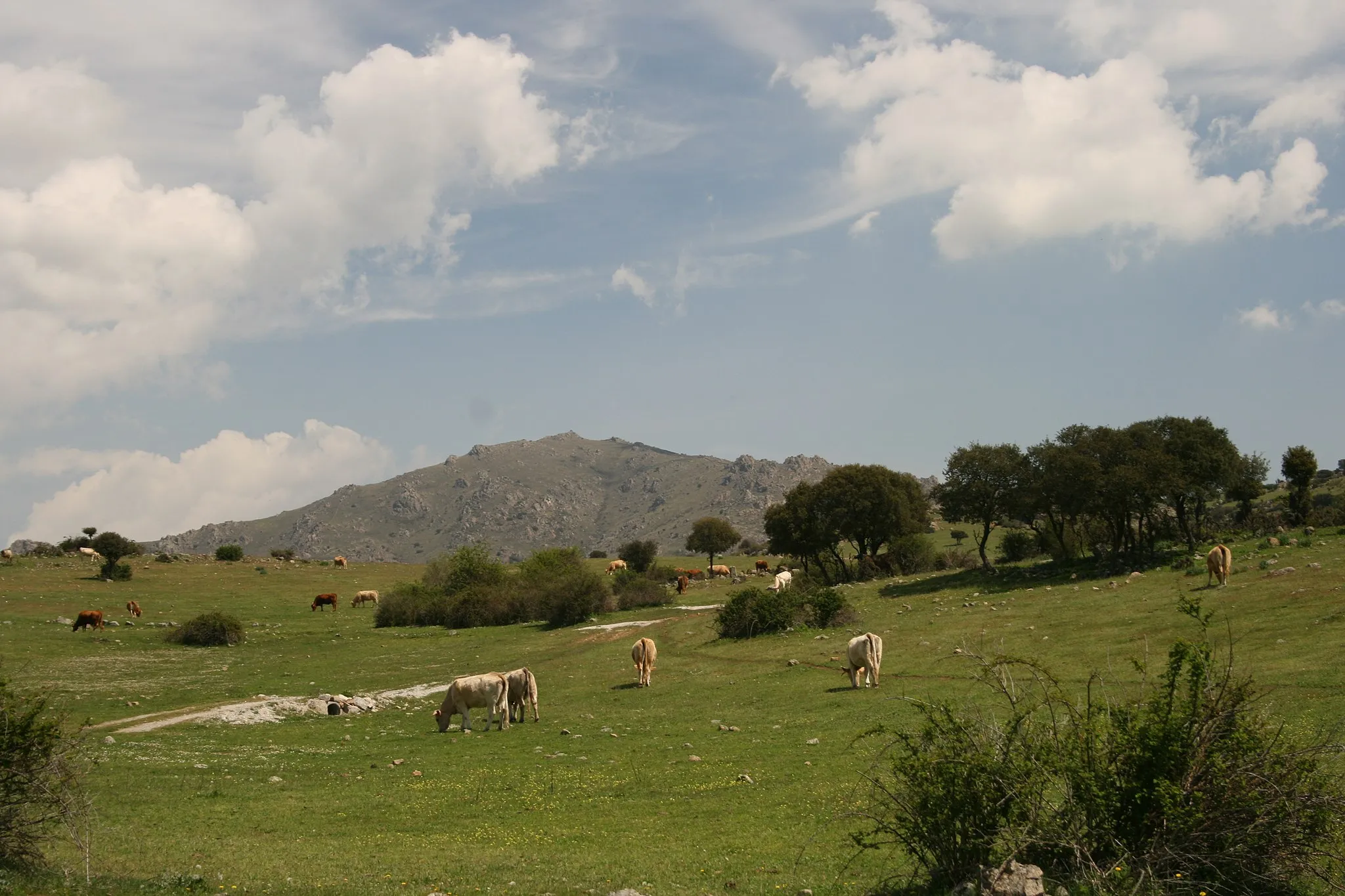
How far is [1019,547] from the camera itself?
69625 millimetres

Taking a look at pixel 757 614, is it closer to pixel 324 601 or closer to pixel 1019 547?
pixel 1019 547

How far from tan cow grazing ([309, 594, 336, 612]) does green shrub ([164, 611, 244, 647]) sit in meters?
16.6

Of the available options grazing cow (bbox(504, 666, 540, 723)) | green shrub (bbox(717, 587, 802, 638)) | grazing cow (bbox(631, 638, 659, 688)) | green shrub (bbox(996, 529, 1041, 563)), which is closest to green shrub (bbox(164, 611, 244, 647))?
green shrub (bbox(717, 587, 802, 638))

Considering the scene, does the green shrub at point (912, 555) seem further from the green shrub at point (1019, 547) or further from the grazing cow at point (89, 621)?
the grazing cow at point (89, 621)

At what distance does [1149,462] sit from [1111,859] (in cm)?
4655

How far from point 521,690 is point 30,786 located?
18.2 metres

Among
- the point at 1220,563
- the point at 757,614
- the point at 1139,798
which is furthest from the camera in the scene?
the point at 757,614

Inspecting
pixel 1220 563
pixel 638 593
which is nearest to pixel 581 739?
pixel 1220 563

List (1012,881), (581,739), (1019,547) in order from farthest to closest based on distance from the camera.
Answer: (1019,547)
(581,739)
(1012,881)

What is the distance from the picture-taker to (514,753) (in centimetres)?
2373

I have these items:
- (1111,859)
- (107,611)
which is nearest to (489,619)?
(107,611)

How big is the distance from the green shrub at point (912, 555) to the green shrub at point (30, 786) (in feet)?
212

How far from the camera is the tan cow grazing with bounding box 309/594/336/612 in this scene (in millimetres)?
72188

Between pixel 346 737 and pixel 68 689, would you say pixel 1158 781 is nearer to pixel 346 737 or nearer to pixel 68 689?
pixel 346 737
